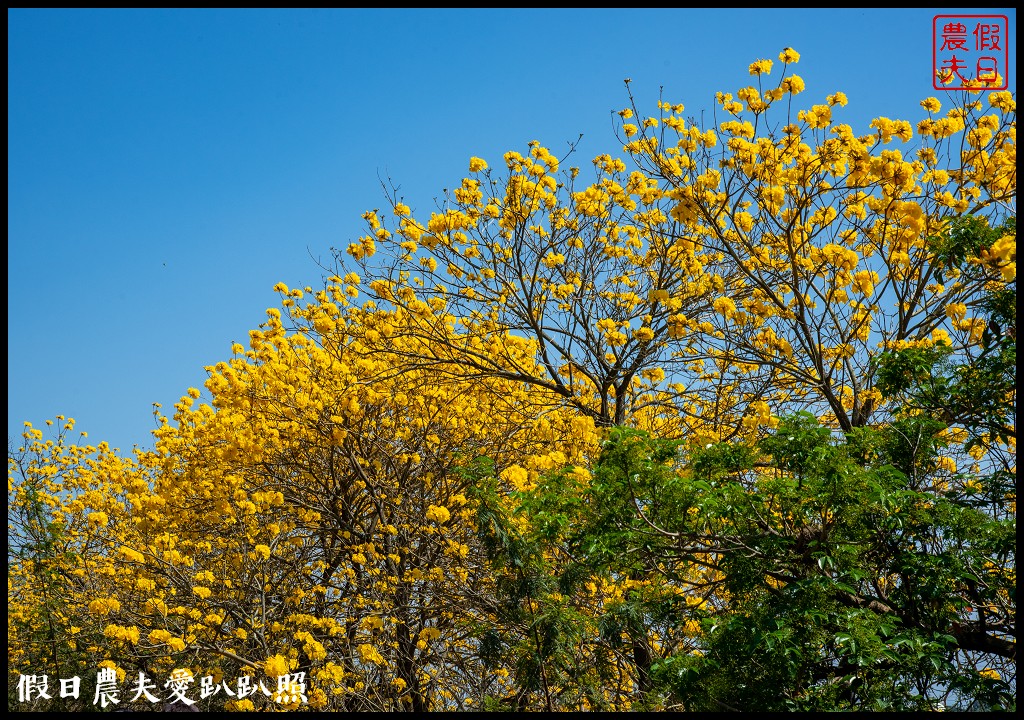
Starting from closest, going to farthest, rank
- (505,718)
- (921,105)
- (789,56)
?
(505,718)
(789,56)
(921,105)

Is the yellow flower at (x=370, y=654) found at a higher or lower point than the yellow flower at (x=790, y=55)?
lower

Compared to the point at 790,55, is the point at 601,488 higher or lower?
lower

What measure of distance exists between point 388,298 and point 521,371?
115cm

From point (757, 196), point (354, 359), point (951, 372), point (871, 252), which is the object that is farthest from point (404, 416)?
point (951, 372)

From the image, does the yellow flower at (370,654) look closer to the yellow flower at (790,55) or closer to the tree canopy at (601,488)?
the tree canopy at (601,488)

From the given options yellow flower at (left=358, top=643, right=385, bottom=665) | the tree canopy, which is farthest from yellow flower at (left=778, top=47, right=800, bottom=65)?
yellow flower at (left=358, top=643, right=385, bottom=665)

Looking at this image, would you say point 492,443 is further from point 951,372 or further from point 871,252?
point 951,372

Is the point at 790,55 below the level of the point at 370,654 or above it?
above

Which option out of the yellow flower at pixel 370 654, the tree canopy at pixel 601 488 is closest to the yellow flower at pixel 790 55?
the tree canopy at pixel 601 488

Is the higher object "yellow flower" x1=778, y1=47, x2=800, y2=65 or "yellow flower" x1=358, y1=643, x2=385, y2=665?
"yellow flower" x1=778, y1=47, x2=800, y2=65

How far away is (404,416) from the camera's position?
7.27 metres

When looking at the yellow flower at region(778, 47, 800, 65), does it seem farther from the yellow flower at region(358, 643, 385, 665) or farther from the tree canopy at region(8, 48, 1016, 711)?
the yellow flower at region(358, 643, 385, 665)

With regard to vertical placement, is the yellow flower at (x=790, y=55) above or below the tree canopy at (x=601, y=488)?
above

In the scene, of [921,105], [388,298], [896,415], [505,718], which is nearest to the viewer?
[505,718]
